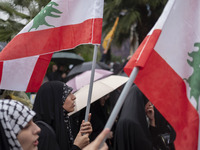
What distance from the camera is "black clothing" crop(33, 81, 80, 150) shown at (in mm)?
3107

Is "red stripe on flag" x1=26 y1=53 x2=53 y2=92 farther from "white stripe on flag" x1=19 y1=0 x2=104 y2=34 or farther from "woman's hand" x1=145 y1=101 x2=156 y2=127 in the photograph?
"woman's hand" x1=145 y1=101 x2=156 y2=127

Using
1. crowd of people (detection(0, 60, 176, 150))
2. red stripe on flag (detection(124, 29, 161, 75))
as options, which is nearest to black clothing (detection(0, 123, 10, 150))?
crowd of people (detection(0, 60, 176, 150))

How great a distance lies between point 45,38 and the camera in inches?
127

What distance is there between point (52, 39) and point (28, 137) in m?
1.43

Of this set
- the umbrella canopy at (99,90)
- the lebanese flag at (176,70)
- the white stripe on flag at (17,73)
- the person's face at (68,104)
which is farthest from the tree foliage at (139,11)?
the lebanese flag at (176,70)

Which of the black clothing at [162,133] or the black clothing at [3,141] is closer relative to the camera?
the black clothing at [3,141]

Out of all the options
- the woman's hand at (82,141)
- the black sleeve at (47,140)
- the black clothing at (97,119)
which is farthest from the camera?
the black clothing at (97,119)

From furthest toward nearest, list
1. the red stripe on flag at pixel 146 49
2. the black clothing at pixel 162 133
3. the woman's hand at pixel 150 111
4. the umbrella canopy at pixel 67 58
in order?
the umbrella canopy at pixel 67 58 → the woman's hand at pixel 150 111 → the black clothing at pixel 162 133 → the red stripe on flag at pixel 146 49

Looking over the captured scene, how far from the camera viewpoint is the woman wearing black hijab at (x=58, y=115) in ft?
9.71

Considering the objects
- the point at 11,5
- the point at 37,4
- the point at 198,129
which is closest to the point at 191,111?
the point at 198,129

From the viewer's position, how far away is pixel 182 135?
92.8 inches

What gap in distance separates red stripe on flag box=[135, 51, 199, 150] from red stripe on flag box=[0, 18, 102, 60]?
32.5 inches

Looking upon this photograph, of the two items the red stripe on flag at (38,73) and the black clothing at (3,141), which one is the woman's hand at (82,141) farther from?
the black clothing at (3,141)

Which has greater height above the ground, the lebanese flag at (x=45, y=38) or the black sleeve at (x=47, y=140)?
the lebanese flag at (x=45, y=38)
